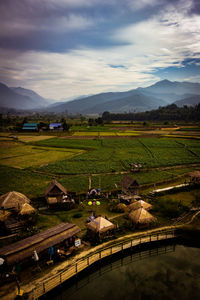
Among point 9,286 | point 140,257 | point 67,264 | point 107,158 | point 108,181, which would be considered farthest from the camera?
point 107,158

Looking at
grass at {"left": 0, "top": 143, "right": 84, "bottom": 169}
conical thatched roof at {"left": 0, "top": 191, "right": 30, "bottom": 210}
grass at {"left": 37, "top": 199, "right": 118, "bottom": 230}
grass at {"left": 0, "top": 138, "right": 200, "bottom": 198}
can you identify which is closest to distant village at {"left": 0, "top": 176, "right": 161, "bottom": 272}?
conical thatched roof at {"left": 0, "top": 191, "right": 30, "bottom": 210}

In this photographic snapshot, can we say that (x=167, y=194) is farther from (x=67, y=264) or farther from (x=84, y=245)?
(x=67, y=264)

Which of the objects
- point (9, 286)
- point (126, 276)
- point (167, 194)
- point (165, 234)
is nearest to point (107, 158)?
point (167, 194)

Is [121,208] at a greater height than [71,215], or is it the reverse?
[121,208]

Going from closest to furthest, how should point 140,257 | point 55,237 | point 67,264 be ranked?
1. point 67,264
2. point 55,237
3. point 140,257

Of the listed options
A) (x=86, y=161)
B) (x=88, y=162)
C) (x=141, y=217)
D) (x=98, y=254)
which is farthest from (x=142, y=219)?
(x=86, y=161)

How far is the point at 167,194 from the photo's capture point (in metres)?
34.2

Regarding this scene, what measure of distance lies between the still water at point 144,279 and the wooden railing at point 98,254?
993 millimetres

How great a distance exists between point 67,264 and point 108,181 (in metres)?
20.6

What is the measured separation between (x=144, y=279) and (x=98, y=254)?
4.76m

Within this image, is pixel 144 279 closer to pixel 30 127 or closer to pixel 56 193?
pixel 56 193

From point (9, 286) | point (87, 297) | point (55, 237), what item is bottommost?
point (87, 297)

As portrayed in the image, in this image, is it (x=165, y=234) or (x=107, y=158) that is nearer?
(x=165, y=234)

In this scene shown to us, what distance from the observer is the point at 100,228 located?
72.8ft
